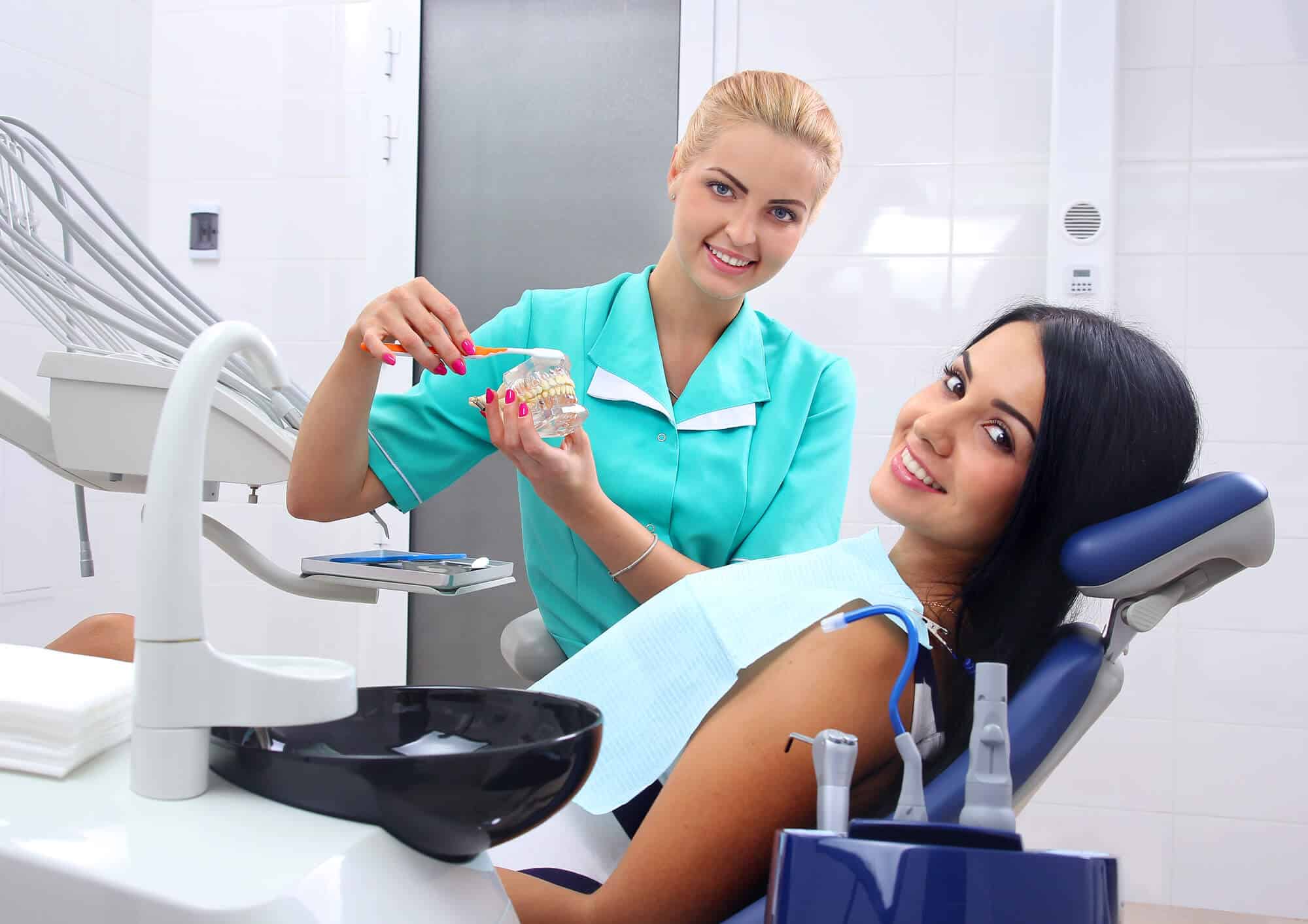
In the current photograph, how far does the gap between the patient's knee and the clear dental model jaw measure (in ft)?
2.49

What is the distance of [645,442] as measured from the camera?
1.63 meters

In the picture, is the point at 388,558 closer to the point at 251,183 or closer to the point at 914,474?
the point at 914,474

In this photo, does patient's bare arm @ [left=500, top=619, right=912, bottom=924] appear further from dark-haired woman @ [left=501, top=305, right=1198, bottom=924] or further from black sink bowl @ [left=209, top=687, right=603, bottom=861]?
black sink bowl @ [left=209, top=687, right=603, bottom=861]

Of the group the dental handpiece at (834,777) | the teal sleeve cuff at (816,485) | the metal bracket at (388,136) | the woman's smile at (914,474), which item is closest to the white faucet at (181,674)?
the dental handpiece at (834,777)

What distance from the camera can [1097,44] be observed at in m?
2.45

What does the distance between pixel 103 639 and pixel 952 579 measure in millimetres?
1287

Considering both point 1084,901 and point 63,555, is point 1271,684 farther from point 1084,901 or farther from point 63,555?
point 63,555

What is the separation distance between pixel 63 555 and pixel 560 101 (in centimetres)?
181

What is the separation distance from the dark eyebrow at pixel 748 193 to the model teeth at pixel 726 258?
0.09 metres

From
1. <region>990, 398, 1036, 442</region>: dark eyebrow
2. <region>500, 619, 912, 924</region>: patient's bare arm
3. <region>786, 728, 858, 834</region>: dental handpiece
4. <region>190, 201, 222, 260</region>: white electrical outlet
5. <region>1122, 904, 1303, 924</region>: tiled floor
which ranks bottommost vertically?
<region>1122, 904, 1303, 924</region>: tiled floor

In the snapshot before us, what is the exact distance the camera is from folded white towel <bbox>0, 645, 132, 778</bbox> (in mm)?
730

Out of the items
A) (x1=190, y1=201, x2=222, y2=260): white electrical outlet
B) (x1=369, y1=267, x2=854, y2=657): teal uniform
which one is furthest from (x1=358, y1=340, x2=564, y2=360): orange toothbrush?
(x1=190, y1=201, x2=222, y2=260): white electrical outlet

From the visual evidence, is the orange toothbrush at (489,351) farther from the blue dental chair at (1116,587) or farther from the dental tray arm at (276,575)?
the blue dental chair at (1116,587)

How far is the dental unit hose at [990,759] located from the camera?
77cm
